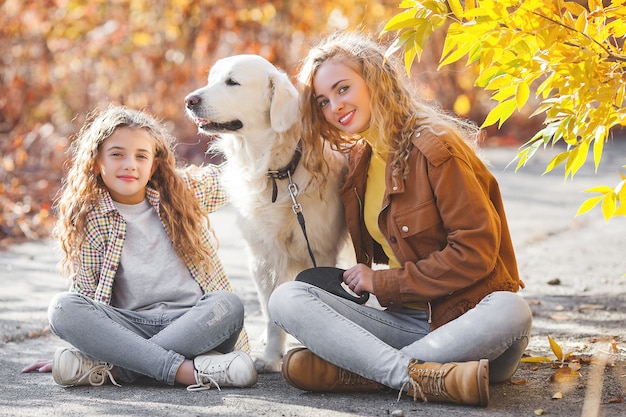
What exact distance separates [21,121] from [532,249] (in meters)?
5.74

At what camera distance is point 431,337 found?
2.64 metres

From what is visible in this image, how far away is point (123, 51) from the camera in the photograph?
10.1 metres

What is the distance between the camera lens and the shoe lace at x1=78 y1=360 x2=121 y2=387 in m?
2.84

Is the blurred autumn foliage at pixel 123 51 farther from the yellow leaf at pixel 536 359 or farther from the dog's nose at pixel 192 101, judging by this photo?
the yellow leaf at pixel 536 359

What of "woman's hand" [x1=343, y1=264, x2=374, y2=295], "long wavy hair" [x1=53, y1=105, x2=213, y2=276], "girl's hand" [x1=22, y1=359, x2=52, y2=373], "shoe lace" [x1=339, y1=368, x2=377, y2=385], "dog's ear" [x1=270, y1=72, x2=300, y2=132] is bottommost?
"shoe lace" [x1=339, y1=368, x2=377, y2=385]

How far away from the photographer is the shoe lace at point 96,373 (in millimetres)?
2836

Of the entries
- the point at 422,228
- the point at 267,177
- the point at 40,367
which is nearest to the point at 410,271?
the point at 422,228

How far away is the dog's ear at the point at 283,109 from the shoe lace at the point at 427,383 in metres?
1.24

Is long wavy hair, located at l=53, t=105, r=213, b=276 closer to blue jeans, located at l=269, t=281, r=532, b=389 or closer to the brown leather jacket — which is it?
blue jeans, located at l=269, t=281, r=532, b=389

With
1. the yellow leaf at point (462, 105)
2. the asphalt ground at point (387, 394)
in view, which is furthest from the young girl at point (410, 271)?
the yellow leaf at point (462, 105)

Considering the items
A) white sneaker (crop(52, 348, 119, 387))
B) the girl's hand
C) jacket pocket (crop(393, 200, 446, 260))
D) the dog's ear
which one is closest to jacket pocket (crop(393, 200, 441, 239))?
A: jacket pocket (crop(393, 200, 446, 260))

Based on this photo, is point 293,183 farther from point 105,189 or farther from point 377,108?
point 105,189

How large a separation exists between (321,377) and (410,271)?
45cm

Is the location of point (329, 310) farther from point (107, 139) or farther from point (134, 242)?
point (107, 139)
